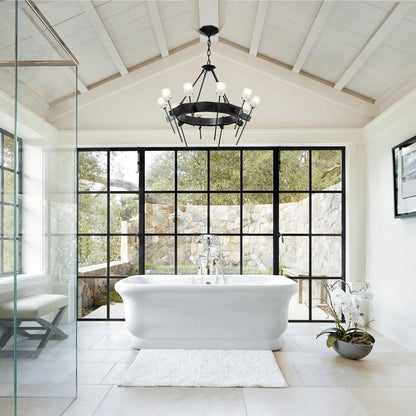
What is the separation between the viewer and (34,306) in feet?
6.57

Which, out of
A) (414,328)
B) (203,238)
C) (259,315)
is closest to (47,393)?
(259,315)

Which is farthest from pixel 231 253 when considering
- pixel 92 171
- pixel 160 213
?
pixel 92 171

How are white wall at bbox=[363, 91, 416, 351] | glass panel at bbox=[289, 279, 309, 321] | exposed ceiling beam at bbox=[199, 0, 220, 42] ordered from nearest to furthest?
exposed ceiling beam at bbox=[199, 0, 220, 42] < white wall at bbox=[363, 91, 416, 351] < glass panel at bbox=[289, 279, 309, 321]

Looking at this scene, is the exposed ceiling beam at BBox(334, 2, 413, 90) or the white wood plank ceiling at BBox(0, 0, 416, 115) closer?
the exposed ceiling beam at BBox(334, 2, 413, 90)

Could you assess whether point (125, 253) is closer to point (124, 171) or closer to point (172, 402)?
point (124, 171)

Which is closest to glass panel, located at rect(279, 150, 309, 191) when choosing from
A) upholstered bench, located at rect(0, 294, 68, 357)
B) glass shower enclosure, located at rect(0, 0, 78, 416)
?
glass shower enclosure, located at rect(0, 0, 78, 416)

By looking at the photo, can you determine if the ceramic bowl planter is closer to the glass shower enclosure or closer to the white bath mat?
the white bath mat

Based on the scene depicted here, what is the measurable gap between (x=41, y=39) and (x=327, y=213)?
3472mm

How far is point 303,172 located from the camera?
4.58 metres

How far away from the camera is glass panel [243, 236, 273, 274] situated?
179 inches

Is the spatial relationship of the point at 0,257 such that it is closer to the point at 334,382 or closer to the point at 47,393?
the point at 47,393

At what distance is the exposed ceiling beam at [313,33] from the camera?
10.5 feet

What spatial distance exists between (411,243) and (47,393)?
299 cm

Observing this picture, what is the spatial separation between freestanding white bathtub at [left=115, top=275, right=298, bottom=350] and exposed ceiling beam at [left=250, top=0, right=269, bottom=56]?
2388 mm
